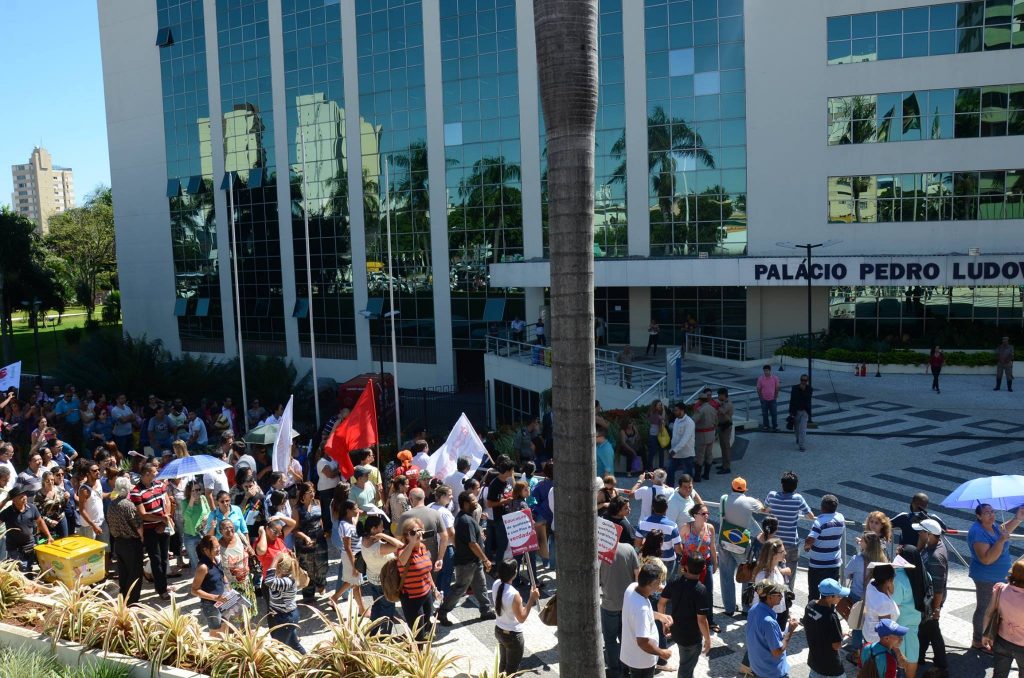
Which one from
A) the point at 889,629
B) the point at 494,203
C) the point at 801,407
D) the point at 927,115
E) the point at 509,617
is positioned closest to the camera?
the point at 889,629

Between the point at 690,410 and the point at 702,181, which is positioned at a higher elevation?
the point at 702,181

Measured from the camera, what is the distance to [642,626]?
23.7 ft

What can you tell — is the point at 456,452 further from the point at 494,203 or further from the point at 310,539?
the point at 494,203

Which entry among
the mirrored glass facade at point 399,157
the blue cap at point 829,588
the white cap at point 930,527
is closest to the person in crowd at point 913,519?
the white cap at point 930,527

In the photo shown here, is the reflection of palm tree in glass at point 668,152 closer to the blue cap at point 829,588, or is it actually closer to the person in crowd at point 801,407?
the person in crowd at point 801,407

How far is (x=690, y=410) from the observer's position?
17.0 metres

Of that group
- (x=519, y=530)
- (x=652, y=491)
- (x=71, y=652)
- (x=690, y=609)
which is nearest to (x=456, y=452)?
(x=519, y=530)

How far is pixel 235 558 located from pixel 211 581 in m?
0.32

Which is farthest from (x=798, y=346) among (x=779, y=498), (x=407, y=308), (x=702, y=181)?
(x=779, y=498)

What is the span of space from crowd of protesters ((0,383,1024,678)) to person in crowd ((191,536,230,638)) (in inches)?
0.7

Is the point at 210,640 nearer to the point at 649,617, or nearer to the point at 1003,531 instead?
the point at 649,617

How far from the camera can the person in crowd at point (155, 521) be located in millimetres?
10688

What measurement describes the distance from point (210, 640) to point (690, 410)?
1129 cm

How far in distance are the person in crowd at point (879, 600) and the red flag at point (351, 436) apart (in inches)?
288
